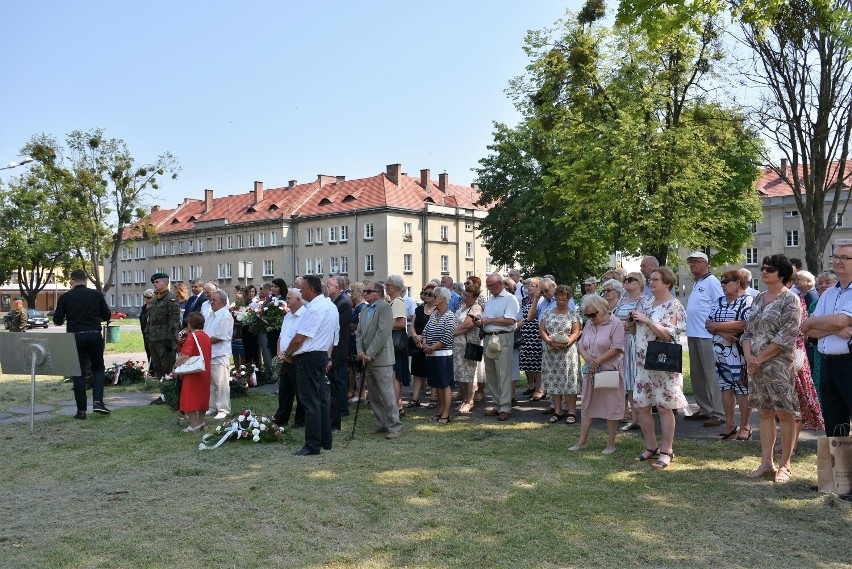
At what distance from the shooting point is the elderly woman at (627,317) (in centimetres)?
874

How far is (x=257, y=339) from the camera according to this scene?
1491cm

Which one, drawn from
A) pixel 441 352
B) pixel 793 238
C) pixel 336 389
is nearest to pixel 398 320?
pixel 441 352

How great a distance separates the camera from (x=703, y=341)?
960 cm

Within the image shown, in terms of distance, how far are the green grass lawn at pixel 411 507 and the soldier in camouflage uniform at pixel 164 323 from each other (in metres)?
3.66

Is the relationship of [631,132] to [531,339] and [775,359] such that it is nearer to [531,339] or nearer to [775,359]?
[531,339]

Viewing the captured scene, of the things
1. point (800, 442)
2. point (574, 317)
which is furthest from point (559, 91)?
point (800, 442)

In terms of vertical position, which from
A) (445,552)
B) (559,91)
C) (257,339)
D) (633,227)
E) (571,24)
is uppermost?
(571,24)

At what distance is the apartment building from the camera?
221ft

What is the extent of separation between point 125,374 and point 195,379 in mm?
6479

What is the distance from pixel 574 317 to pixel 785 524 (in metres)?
4.93

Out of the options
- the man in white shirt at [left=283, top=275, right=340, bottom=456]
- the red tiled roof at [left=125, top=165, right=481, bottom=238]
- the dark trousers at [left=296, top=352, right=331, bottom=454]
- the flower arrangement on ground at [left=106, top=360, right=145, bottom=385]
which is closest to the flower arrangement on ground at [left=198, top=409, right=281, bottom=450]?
the man in white shirt at [left=283, top=275, right=340, bottom=456]

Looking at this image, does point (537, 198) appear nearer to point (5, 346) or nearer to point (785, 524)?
point (5, 346)

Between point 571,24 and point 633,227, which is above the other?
point 571,24

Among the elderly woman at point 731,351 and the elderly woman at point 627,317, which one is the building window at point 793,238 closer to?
the elderly woman at point 627,317
